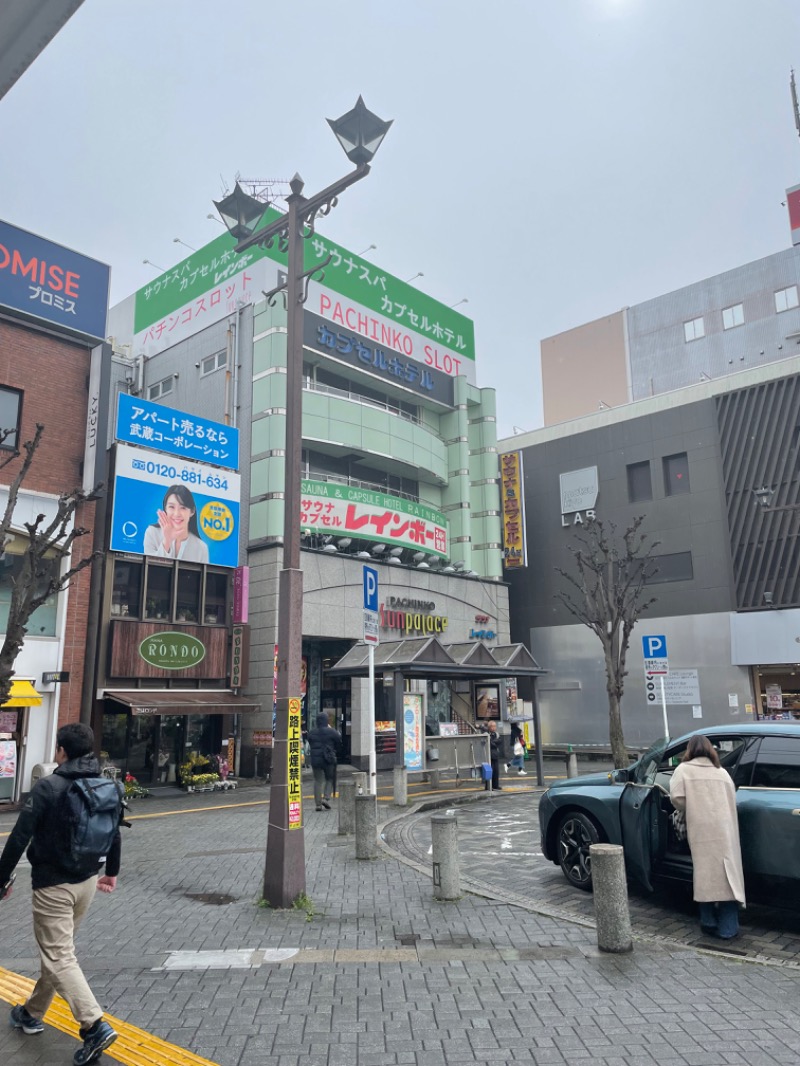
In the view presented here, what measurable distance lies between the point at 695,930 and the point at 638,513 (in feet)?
88.6

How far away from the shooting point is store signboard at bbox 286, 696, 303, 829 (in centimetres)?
773

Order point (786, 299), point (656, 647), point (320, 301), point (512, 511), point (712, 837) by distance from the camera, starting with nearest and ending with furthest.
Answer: point (712, 837) < point (656, 647) < point (320, 301) < point (512, 511) < point (786, 299)

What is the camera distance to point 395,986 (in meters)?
5.45

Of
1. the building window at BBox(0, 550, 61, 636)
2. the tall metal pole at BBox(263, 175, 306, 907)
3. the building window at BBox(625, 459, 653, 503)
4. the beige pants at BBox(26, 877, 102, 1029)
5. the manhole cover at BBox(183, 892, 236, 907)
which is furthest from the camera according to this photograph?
the building window at BBox(625, 459, 653, 503)

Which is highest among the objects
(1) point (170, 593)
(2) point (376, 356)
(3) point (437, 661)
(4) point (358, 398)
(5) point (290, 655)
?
(2) point (376, 356)

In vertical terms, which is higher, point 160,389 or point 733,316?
point 733,316

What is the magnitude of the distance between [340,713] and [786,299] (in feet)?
114

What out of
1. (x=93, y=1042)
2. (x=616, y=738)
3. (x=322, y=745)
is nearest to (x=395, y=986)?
(x=93, y=1042)

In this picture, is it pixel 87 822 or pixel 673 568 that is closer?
pixel 87 822

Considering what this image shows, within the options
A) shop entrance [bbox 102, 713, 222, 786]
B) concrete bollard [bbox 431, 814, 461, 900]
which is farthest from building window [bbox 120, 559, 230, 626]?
concrete bollard [bbox 431, 814, 461, 900]

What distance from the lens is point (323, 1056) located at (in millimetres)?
4344

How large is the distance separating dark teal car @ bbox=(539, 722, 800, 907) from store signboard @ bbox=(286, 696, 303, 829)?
2907mm

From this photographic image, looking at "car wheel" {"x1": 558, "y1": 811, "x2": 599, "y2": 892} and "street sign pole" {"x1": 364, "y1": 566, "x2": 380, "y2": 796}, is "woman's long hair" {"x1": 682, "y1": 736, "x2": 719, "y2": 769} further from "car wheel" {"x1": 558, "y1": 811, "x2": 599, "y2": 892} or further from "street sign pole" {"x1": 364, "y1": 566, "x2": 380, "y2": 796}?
"street sign pole" {"x1": 364, "y1": 566, "x2": 380, "y2": 796}

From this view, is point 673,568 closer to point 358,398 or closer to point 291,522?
point 358,398
